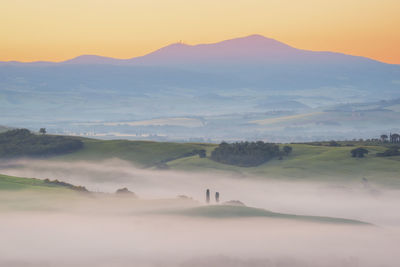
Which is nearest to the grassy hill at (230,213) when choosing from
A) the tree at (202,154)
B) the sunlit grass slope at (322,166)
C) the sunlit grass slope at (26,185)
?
the sunlit grass slope at (26,185)

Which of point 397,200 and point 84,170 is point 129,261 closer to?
point 397,200

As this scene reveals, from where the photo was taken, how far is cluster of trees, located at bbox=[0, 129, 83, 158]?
131 m

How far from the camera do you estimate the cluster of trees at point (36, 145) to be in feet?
430

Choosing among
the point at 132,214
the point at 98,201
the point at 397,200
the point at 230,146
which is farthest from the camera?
the point at 230,146

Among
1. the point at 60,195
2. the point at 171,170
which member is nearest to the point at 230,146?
the point at 171,170

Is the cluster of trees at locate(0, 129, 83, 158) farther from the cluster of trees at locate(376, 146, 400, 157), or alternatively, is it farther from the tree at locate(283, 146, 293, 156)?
the cluster of trees at locate(376, 146, 400, 157)

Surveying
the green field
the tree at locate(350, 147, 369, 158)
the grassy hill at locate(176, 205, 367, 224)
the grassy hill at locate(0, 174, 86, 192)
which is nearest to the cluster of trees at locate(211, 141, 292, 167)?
the green field

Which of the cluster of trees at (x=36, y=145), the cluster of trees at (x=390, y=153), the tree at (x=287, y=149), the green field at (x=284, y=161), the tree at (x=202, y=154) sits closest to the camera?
the green field at (x=284, y=161)

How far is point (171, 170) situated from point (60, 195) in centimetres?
5505

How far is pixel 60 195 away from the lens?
60.6 m

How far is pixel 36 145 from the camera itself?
135 meters

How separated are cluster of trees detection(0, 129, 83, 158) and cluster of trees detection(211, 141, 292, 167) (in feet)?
82.1

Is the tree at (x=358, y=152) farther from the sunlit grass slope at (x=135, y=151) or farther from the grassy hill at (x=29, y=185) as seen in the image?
the grassy hill at (x=29, y=185)

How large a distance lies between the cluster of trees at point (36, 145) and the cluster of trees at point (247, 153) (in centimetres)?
2501
